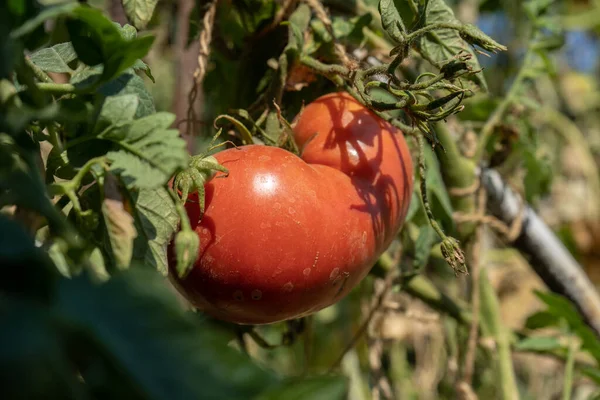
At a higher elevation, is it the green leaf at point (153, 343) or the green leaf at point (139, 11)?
the green leaf at point (153, 343)

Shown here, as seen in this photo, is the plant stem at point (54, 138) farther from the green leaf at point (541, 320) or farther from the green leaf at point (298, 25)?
the green leaf at point (541, 320)

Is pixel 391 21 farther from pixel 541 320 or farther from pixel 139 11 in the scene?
pixel 541 320

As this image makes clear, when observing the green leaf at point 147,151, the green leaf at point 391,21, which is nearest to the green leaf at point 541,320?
the green leaf at point 391,21

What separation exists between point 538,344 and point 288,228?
609mm

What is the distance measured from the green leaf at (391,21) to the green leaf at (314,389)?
301 mm

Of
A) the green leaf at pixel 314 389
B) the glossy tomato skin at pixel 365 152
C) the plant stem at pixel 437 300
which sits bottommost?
the plant stem at pixel 437 300

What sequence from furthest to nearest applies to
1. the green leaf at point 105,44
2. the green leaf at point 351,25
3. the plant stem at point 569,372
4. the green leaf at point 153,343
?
the plant stem at point 569,372 < the green leaf at point 351,25 < the green leaf at point 105,44 < the green leaf at point 153,343

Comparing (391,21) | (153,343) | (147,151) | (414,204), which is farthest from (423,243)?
(153,343)

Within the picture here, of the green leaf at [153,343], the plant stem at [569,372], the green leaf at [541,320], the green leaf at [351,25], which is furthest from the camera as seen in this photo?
the green leaf at [541,320]

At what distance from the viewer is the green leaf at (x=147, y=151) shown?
0.42 metres

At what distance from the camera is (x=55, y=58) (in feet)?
1.73

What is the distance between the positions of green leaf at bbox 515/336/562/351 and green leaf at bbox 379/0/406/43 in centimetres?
62

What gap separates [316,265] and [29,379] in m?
0.31

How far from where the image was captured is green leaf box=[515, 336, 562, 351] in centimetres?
100
